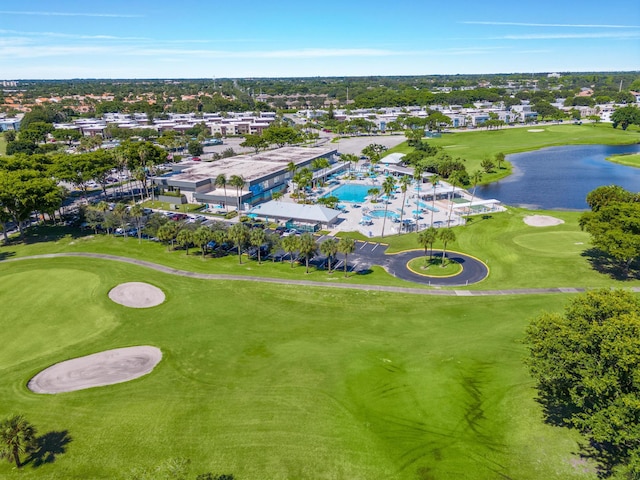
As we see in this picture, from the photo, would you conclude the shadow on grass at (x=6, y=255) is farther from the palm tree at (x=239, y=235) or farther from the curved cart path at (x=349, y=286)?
the palm tree at (x=239, y=235)

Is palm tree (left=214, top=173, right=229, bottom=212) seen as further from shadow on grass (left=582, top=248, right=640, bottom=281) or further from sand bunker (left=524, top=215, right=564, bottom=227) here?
shadow on grass (left=582, top=248, right=640, bottom=281)

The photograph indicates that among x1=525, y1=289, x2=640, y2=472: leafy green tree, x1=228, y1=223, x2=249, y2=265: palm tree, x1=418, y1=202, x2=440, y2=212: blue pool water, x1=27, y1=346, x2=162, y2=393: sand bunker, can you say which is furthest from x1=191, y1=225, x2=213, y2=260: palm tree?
x1=418, y1=202, x2=440, y2=212: blue pool water

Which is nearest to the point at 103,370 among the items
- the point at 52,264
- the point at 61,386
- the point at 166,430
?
the point at 61,386

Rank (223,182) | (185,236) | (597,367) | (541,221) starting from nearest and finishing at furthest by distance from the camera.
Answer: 1. (597,367)
2. (185,236)
3. (541,221)
4. (223,182)

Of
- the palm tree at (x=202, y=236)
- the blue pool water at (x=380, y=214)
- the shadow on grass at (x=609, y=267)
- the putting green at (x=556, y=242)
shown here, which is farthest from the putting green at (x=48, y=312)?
the shadow on grass at (x=609, y=267)

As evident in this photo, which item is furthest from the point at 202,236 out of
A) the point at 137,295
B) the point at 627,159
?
the point at 627,159

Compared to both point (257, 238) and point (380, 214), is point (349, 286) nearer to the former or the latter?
point (257, 238)
